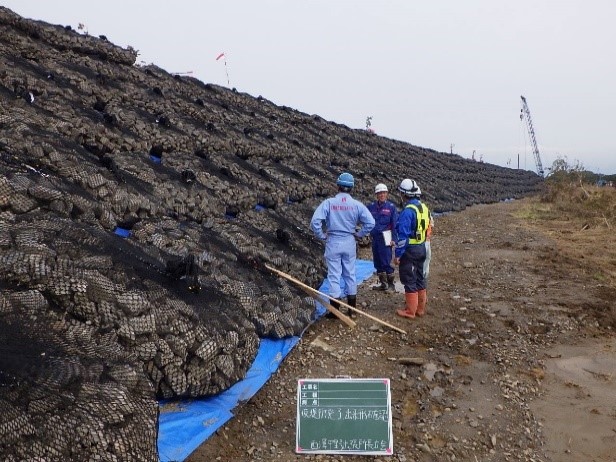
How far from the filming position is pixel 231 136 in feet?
34.6

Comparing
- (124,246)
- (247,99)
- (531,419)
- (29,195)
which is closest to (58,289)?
(124,246)

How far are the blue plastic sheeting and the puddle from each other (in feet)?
7.34

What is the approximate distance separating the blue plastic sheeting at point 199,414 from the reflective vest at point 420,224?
216 cm

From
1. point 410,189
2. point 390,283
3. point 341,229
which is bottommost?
point 390,283

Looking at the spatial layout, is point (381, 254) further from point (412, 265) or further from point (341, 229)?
point (341, 229)

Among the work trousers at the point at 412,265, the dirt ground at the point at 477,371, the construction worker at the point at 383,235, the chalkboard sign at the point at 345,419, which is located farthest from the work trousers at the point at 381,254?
the chalkboard sign at the point at 345,419

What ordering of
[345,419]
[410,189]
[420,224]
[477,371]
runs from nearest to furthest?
[345,419]
[477,371]
[420,224]
[410,189]

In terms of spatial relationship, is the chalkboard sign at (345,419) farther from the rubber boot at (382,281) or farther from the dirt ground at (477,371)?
the rubber boot at (382,281)

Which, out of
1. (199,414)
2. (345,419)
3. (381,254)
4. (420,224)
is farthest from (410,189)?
(199,414)

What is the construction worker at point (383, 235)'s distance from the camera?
6.48 m

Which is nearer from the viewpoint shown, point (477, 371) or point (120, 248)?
point (120, 248)

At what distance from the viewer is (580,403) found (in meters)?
4.01

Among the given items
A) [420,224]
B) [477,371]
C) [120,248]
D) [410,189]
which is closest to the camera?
[120,248]

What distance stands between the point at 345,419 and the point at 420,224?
280cm
